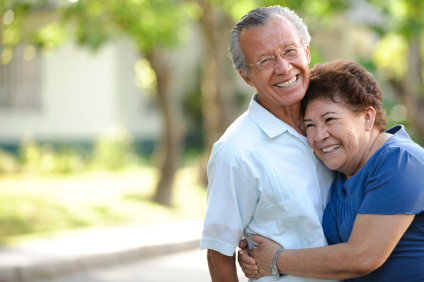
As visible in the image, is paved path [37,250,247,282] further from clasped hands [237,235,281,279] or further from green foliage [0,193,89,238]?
clasped hands [237,235,281,279]

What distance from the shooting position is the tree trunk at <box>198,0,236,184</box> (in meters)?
9.75

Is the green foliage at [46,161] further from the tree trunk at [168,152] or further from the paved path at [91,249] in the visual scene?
the paved path at [91,249]

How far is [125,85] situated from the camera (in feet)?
52.4

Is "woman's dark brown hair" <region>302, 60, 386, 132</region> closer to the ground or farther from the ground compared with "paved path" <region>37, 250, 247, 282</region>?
farther from the ground

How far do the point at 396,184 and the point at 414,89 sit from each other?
10889 millimetres

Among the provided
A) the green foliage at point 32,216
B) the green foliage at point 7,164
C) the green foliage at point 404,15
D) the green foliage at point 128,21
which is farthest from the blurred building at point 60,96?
the green foliage at point 404,15

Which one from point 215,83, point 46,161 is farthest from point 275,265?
point 46,161

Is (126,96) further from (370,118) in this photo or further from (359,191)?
(359,191)

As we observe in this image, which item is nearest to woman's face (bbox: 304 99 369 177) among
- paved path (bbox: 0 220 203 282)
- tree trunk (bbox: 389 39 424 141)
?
paved path (bbox: 0 220 203 282)

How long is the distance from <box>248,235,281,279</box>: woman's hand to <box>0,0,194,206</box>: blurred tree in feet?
13.6

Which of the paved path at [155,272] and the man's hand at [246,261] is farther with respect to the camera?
the paved path at [155,272]

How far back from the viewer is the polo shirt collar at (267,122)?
2236 millimetres

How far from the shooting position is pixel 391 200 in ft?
6.29

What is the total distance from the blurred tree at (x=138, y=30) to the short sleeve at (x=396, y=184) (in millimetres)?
4404
